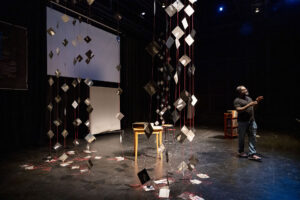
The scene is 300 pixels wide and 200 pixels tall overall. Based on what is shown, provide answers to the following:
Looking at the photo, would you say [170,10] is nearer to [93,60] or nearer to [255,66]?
[93,60]

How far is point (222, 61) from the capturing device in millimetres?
8398

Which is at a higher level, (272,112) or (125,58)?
(125,58)

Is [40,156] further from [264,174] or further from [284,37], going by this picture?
[284,37]

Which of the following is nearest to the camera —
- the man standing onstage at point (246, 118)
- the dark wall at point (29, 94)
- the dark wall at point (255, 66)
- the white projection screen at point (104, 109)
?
the man standing onstage at point (246, 118)

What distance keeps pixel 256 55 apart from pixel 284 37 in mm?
1052

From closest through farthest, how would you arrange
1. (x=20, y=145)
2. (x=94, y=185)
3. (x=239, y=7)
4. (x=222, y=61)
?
1. (x=94, y=185)
2. (x=20, y=145)
3. (x=239, y=7)
4. (x=222, y=61)

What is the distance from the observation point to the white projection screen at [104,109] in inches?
215

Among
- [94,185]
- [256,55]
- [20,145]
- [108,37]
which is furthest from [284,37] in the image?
[20,145]

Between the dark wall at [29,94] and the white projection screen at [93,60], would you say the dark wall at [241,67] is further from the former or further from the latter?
the dark wall at [29,94]

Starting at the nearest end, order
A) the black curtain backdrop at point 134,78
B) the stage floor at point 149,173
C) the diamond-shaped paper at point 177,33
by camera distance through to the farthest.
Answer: the diamond-shaped paper at point 177,33, the stage floor at point 149,173, the black curtain backdrop at point 134,78

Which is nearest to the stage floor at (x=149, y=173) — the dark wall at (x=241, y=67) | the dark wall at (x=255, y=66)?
the dark wall at (x=241, y=67)

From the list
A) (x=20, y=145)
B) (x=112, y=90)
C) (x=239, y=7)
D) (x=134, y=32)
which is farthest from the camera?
(x=134, y=32)

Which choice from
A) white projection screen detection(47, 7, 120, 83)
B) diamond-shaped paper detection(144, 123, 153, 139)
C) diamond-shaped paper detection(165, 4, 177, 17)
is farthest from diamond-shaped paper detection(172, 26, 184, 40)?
white projection screen detection(47, 7, 120, 83)

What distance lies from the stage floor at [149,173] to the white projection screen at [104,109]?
165cm
